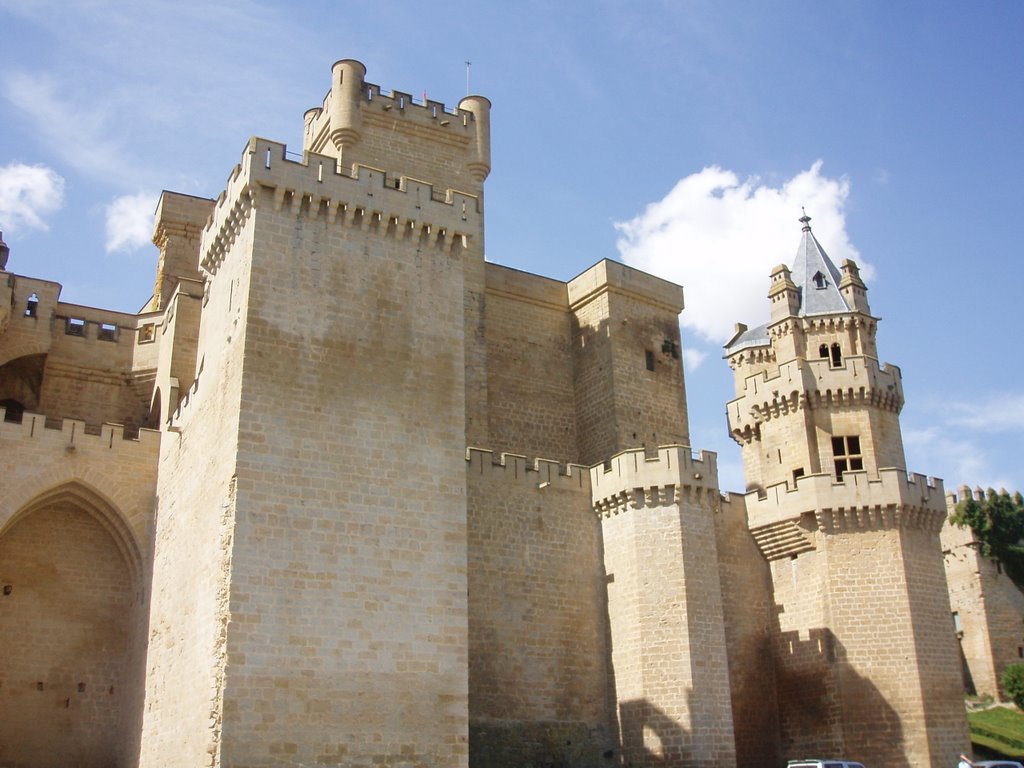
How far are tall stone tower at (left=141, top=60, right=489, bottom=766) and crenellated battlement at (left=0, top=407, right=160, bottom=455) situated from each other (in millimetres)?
1531

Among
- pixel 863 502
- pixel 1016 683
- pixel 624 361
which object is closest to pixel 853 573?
pixel 863 502

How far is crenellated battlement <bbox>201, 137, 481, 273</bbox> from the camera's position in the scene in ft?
61.9

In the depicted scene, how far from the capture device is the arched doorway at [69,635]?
20516mm


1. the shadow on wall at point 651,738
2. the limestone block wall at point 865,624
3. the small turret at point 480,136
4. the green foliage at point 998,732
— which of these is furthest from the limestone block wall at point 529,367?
the green foliage at point 998,732

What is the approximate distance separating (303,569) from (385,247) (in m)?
5.97

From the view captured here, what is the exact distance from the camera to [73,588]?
21641mm

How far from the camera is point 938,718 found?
22.4m

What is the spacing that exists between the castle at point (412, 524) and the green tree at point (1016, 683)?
11591 millimetres

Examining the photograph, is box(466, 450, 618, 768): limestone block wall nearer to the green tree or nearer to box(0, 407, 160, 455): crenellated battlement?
box(0, 407, 160, 455): crenellated battlement

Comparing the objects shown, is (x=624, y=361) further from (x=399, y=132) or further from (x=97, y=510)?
(x=97, y=510)

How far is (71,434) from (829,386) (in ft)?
55.6

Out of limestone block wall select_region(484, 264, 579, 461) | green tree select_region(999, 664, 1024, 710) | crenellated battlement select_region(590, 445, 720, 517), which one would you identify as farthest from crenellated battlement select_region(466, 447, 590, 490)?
green tree select_region(999, 664, 1024, 710)

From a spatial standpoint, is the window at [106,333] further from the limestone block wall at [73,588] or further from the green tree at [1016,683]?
the green tree at [1016,683]

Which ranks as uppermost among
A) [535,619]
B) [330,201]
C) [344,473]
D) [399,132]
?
[399,132]
